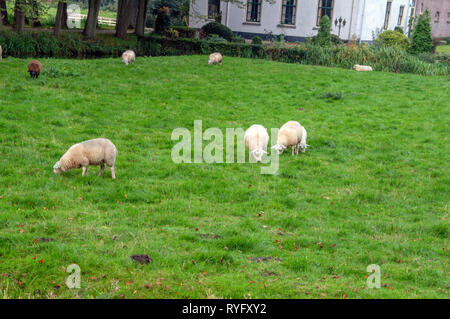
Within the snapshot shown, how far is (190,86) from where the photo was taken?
69.5ft

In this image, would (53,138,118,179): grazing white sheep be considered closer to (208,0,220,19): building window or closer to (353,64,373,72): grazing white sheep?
(353,64,373,72): grazing white sheep

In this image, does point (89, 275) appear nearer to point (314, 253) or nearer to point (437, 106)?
point (314, 253)

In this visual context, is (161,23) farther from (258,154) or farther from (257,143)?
(258,154)

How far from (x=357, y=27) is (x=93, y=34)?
76.2ft

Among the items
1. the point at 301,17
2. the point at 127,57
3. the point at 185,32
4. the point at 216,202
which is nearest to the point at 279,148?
the point at 216,202

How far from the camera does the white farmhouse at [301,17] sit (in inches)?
1699

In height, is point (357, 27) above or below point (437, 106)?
above

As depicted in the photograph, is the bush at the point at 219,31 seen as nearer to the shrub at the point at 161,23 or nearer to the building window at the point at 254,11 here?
the shrub at the point at 161,23

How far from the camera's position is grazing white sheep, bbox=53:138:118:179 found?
9.73 meters

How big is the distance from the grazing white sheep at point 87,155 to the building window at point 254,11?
3784cm

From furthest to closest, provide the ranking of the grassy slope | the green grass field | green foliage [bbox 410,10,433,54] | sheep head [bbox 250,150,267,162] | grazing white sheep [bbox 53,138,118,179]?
1. the grassy slope
2. green foliage [bbox 410,10,433,54]
3. sheep head [bbox 250,150,267,162]
4. grazing white sheep [bbox 53,138,118,179]
5. the green grass field

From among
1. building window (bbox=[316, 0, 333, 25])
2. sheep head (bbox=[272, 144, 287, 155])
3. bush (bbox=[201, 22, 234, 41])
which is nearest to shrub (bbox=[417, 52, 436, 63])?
building window (bbox=[316, 0, 333, 25])

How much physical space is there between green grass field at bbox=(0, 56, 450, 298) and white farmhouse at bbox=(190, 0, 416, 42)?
2566cm

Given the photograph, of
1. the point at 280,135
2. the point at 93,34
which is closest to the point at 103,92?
the point at 280,135
